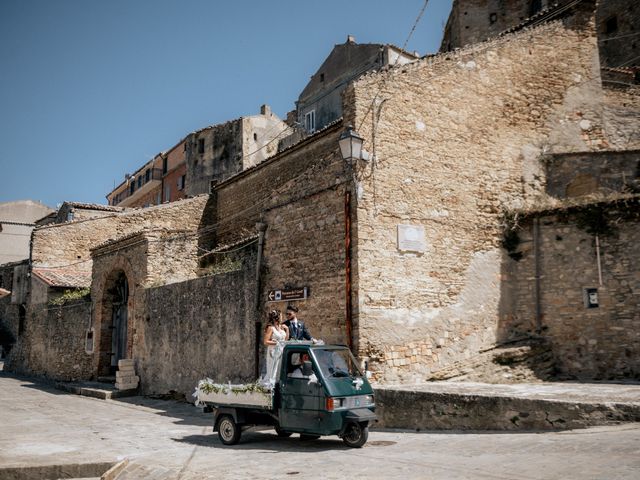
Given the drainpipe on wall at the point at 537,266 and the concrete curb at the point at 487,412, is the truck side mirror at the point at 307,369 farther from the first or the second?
the drainpipe on wall at the point at 537,266

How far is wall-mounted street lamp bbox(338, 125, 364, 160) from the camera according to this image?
10672 millimetres

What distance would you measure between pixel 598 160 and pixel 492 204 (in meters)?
3.42

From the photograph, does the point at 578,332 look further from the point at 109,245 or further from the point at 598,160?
the point at 109,245

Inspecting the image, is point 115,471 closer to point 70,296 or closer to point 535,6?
point 70,296

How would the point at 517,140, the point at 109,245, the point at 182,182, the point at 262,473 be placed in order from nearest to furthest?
the point at 262,473 < the point at 517,140 < the point at 109,245 < the point at 182,182

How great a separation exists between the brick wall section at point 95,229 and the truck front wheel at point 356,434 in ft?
52.5

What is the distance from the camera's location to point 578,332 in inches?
459

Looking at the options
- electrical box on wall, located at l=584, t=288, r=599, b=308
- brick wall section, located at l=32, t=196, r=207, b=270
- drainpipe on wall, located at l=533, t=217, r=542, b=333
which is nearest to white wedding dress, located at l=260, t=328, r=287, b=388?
drainpipe on wall, located at l=533, t=217, r=542, b=333

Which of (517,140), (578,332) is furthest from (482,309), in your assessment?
(517,140)

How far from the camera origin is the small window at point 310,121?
32.5 m

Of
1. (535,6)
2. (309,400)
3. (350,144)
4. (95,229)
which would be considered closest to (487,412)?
(309,400)

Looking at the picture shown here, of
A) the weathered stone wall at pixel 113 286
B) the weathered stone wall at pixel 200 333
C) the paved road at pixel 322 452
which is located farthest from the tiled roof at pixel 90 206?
the paved road at pixel 322 452

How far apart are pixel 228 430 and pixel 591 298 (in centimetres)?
798

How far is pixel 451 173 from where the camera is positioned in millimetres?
12148
